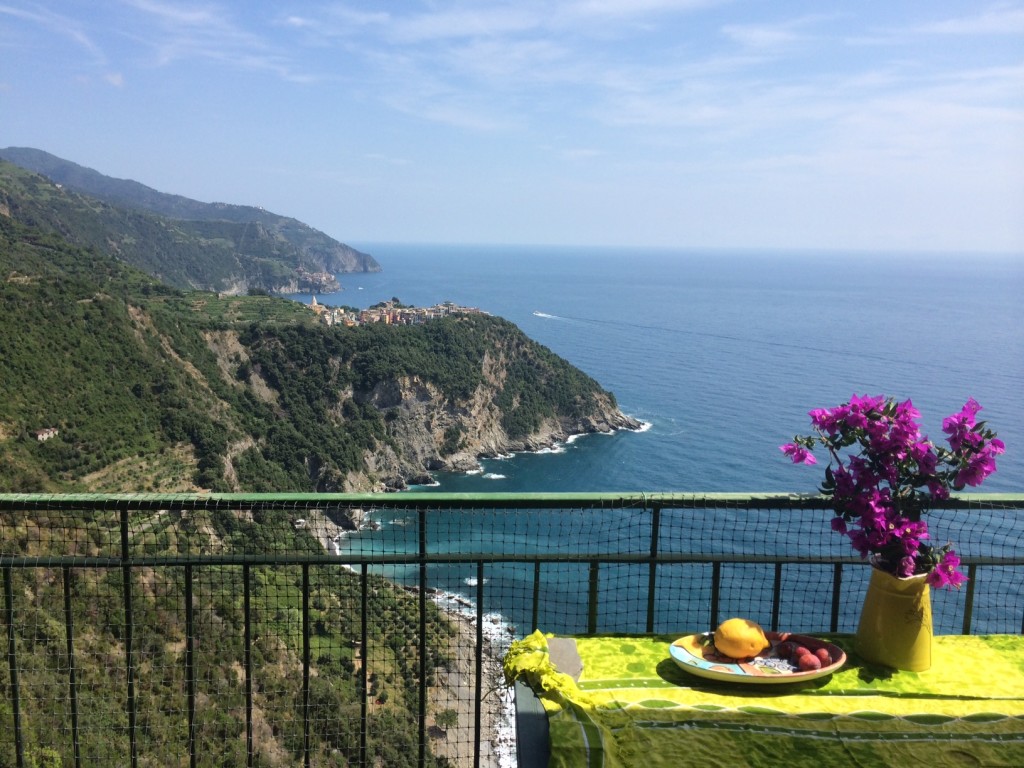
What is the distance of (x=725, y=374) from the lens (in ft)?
234

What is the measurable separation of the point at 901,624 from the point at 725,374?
7113 centimetres

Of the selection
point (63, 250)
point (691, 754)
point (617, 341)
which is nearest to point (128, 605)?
point (691, 754)

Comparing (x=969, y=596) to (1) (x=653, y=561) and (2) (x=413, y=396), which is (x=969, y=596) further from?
(2) (x=413, y=396)

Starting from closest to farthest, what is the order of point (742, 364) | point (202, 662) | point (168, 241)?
point (202, 662)
point (742, 364)
point (168, 241)

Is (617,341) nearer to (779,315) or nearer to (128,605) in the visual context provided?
(779,315)

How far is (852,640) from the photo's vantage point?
2539 millimetres

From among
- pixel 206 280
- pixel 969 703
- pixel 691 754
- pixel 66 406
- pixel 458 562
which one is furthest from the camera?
pixel 206 280

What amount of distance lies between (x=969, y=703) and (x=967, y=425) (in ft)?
2.57

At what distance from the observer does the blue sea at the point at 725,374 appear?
1606 inches

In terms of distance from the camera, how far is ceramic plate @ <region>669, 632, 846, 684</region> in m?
2.19

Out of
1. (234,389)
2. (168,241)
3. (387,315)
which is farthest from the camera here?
(168,241)

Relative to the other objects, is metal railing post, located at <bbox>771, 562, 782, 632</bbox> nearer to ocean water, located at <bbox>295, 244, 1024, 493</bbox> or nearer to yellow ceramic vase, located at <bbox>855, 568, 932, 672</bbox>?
yellow ceramic vase, located at <bbox>855, 568, 932, 672</bbox>

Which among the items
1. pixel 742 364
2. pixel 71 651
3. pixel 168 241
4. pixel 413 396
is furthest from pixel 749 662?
pixel 168 241

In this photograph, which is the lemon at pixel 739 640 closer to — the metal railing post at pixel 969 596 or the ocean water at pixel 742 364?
the metal railing post at pixel 969 596
